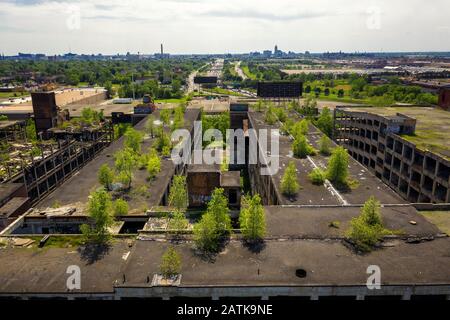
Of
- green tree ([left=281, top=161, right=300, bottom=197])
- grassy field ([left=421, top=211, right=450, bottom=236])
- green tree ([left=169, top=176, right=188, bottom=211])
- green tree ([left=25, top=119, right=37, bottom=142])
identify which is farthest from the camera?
green tree ([left=25, top=119, right=37, bottom=142])

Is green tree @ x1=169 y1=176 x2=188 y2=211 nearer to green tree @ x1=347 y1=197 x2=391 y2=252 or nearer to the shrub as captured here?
green tree @ x1=347 y1=197 x2=391 y2=252

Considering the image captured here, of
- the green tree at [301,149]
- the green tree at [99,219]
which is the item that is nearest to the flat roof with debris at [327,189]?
the green tree at [301,149]

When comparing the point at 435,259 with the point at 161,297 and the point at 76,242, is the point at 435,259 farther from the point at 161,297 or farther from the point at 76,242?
the point at 76,242

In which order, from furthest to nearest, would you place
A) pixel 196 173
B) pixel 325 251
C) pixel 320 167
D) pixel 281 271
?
pixel 320 167, pixel 196 173, pixel 325 251, pixel 281 271

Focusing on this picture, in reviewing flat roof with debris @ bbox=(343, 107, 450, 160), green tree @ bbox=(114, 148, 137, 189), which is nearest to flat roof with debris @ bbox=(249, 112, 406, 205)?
flat roof with debris @ bbox=(343, 107, 450, 160)

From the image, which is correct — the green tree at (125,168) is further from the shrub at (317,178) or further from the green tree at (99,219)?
the shrub at (317,178)

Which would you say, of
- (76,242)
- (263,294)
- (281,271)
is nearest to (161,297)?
(263,294)

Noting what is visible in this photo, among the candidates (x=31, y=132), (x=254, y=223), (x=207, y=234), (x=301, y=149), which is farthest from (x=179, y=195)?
(x=31, y=132)
